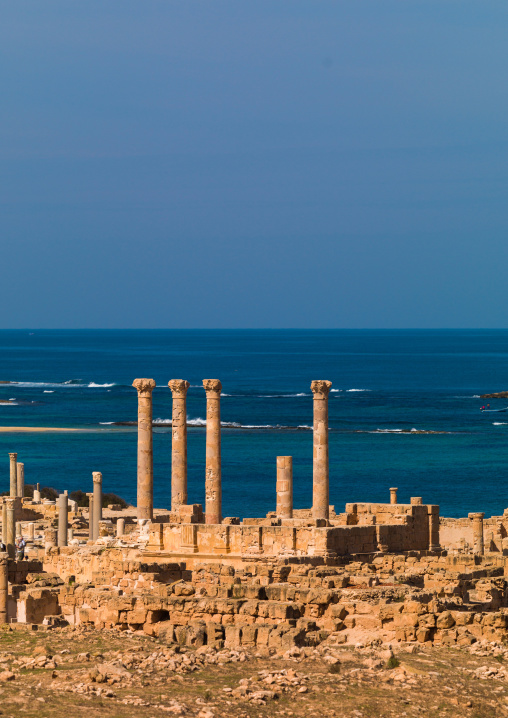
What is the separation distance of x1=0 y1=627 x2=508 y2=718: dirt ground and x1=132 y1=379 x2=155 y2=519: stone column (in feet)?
45.9

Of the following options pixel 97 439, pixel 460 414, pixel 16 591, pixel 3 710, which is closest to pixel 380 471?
pixel 97 439

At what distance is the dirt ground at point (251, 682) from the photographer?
49.9 ft

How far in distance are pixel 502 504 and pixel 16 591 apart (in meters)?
37.4

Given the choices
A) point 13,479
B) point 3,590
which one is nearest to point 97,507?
point 13,479

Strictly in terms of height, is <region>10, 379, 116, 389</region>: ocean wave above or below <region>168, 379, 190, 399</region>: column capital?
above

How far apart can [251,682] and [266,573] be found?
21.9 ft

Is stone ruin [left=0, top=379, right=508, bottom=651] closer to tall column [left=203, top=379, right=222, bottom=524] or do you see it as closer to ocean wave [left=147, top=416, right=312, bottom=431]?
tall column [left=203, top=379, right=222, bottom=524]

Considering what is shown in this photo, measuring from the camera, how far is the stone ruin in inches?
734

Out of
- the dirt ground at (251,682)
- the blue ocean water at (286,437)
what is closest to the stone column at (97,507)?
the dirt ground at (251,682)

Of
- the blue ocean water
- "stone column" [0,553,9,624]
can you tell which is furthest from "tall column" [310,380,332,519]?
the blue ocean water

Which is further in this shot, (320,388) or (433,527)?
(320,388)

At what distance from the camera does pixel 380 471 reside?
241ft

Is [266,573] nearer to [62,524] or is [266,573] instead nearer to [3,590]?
[3,590]

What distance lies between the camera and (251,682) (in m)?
16.1
